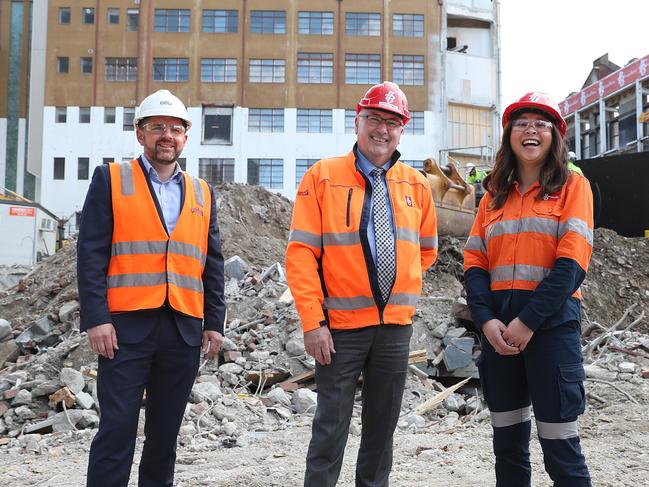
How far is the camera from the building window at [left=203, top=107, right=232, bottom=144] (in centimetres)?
4022

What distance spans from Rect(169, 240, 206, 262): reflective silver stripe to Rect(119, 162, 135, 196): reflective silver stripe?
1.07 ft

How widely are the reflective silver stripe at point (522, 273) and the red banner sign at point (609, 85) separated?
35825 mm

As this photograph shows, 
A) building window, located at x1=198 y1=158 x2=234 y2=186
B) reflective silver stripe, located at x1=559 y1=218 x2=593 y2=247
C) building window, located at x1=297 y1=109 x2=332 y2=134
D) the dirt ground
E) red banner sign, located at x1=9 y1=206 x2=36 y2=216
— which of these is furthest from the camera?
building window, located at x1=297 y1=109 x2=332 y2=134

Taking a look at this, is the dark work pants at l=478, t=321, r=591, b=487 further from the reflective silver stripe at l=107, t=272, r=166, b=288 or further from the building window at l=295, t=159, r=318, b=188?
the building window at l=295, t=159, r=318, b=188

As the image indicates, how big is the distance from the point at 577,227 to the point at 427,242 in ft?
2.75

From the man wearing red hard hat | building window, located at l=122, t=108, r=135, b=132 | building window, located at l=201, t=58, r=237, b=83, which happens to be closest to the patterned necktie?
the man wearing red hard hat

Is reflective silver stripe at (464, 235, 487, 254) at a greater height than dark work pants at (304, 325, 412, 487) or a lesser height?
greater

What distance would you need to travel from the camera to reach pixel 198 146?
3978 cm

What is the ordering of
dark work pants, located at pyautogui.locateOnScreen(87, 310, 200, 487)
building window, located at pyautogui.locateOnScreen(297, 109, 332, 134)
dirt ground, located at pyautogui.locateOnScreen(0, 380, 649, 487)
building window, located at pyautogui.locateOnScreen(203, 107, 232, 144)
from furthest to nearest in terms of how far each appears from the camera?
building window, located at pyautogui.locateOnScreen(297, 109, 332, 134) < building window, located at pyautogui.locateOnScreen(203, 107, 232, 144) < dirt ground, located at pyautogui.locateOnScreen(0, 380, 649, 487) < dark work pants, located at pyautogui.locateOnScreen(87, 310, 200, 487)

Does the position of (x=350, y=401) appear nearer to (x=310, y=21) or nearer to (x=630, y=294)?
(x=630, y=294)

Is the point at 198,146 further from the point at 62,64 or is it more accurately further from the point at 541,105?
the point at 541,105

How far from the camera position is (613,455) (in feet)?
16.7

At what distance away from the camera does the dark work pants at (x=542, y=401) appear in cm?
293

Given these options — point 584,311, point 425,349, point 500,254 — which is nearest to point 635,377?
point 425,349
